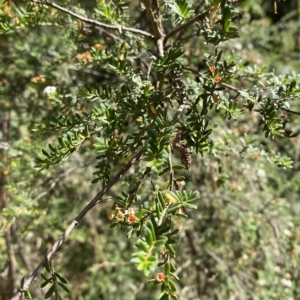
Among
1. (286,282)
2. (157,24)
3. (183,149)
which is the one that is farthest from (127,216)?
(286,282)

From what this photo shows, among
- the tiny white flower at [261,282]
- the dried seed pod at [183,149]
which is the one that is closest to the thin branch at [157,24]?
the dried seed pod at [183,149]

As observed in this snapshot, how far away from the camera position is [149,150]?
608 mm

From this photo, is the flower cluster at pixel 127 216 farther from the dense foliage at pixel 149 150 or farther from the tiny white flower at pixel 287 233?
the tiny white flower at pixel 287 233

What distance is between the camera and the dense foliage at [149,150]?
75 cm

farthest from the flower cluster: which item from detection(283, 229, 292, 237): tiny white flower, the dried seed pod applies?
detection(283, 229, 292, 237): tiny white flower

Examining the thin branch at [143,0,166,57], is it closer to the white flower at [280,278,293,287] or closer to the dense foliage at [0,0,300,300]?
the dense foliage at [0,0,300,300]

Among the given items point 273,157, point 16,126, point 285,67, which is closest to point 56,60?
point 16,126

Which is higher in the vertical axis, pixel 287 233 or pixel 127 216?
pixel 127 216

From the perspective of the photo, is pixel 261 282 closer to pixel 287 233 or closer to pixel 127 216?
pixel 287 233

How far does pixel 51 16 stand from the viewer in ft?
3.61

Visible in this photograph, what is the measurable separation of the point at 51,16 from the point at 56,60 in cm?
25

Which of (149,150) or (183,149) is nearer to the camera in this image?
(149,150)

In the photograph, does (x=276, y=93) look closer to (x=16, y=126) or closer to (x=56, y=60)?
(x=56, y=60)

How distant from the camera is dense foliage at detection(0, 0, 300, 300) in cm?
75
